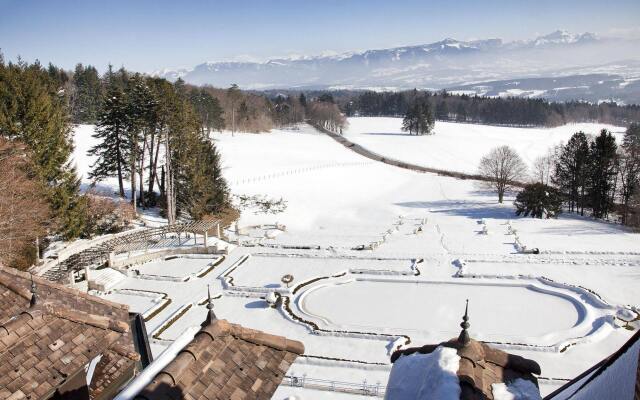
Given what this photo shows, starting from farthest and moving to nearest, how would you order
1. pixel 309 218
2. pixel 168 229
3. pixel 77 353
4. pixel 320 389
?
pixel 309 218, pixel 168 229, pixel 320 389, pixel 77 353

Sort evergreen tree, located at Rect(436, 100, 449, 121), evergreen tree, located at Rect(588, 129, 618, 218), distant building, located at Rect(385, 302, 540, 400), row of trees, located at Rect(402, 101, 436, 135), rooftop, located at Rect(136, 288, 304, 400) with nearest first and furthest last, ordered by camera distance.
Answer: distant building, located at Rect(385, 302, 540, 400) < rooftop, located at Rect(136, 288, 304, 400) < evergreen tree, located at Rect(588, 129, 618, 218) < row of trees, located at Rect(402, 101, 436, 135) < evergreen tree, located at Rect(436, 100, 449, 121)

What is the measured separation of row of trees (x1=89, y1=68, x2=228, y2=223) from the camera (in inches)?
1599

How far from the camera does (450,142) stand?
114 meters

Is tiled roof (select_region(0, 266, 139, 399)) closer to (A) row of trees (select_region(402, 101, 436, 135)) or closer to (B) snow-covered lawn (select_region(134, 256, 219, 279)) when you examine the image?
(B) snow-covered lawn (select_region(134, 256, 219, 279))

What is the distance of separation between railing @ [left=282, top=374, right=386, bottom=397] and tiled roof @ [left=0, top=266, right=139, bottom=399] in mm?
9046

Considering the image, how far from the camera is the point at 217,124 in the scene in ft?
317

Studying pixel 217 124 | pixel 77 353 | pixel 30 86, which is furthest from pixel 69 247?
pixel 217 124

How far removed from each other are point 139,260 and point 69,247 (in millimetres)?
4491

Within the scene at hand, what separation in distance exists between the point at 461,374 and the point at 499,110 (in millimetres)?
181884

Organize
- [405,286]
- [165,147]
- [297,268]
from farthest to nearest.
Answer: [165,147]
[297,268]
[405,286]

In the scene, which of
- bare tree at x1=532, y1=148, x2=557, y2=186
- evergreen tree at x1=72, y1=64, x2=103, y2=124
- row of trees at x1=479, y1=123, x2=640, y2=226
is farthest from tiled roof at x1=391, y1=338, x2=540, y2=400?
evergreen tree at x1=72, y1=64, x2=103, y2=124

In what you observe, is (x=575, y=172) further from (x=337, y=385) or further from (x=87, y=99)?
(x=87, y=99)

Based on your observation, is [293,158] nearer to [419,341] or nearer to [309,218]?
[309,218]

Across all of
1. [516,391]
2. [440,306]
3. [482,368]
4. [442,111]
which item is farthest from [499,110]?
[482,368]
